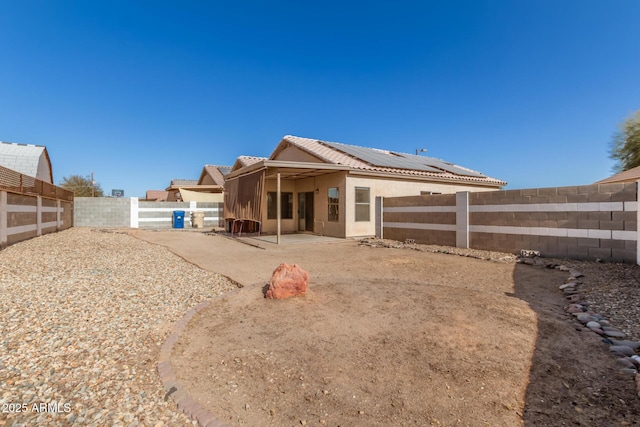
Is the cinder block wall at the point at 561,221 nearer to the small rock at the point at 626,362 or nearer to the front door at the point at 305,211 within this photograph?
the small rock at the point at 626,362

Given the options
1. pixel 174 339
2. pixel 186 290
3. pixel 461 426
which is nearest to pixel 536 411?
pixel 461 426

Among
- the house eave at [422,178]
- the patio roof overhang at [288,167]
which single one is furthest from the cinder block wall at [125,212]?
the house eave at [422,178]

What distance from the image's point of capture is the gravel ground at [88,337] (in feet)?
7.57

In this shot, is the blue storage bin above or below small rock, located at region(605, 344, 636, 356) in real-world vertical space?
above

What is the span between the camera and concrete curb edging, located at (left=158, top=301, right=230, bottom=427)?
221 cm

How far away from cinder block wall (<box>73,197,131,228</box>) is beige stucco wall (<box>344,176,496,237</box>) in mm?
16139

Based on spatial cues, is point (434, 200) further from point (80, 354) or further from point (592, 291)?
point (80, 354)

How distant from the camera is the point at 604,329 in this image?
368 centimetres

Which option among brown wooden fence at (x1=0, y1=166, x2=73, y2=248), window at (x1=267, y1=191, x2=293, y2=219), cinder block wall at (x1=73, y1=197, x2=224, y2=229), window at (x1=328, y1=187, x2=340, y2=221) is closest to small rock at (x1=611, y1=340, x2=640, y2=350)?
window at (x1=328, y1=187, x2=340, y2=221)

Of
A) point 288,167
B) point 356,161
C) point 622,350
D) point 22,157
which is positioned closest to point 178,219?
point 22,157

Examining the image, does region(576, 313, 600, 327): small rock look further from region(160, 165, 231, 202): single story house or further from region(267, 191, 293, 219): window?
region(160, 165, 231, 202): single story house

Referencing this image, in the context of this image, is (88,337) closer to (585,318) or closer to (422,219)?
(585,318)

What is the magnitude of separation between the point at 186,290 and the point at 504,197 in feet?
29.8

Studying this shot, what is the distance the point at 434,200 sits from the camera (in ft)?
37.1
